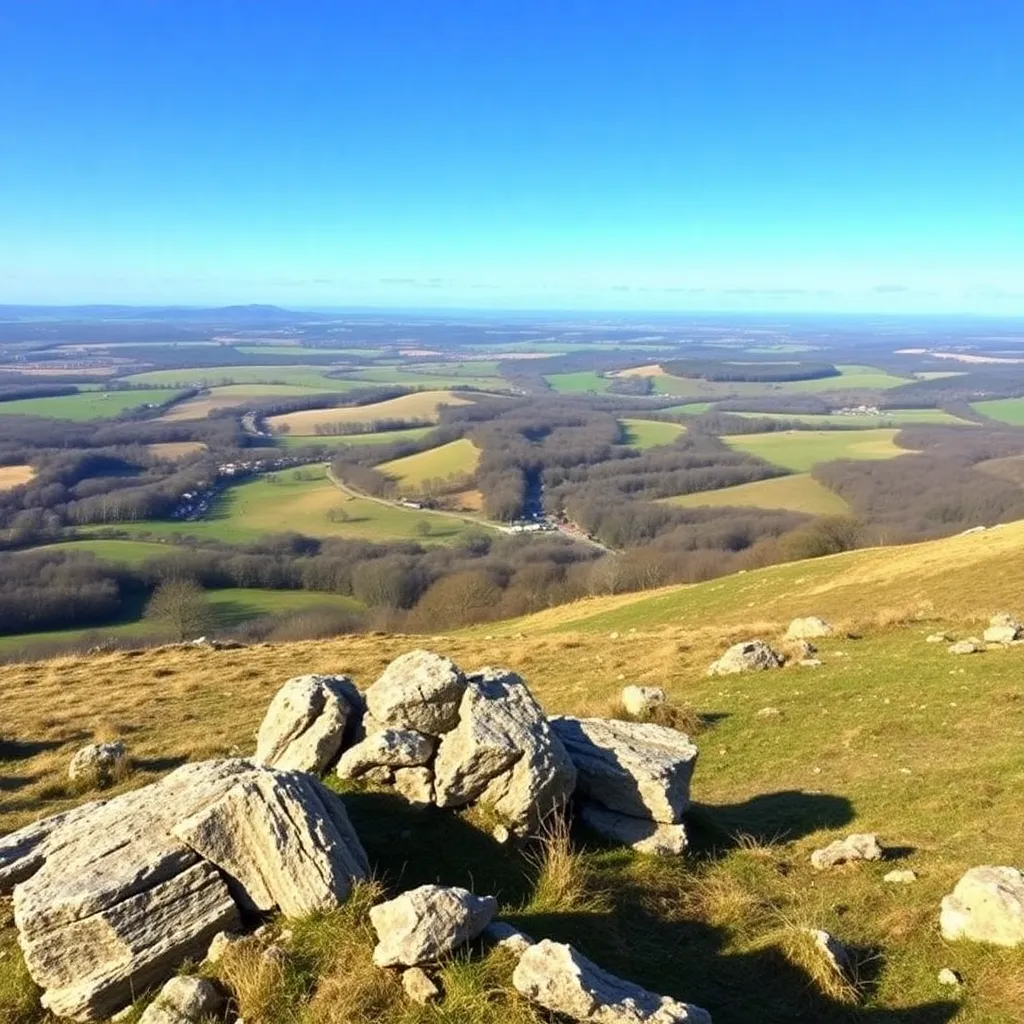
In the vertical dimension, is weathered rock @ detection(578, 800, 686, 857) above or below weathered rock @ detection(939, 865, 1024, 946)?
below

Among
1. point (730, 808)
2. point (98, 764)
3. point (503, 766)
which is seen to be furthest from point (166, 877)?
point (98, 764)

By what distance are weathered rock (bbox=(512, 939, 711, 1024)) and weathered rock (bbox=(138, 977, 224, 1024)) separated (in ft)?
10.2

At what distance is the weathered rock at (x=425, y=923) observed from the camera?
8297mm

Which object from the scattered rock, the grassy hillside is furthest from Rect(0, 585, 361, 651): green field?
the scattered rock

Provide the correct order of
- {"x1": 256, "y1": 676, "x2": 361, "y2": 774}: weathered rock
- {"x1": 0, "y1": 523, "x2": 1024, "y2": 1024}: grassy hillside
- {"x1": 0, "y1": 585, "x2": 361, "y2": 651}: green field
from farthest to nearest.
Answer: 1. {"x1": 0, "y1": 585, "x2": 361, "y2": 651}: green field
2. {"x1": 256, "y1": 676, "x2": 361, "y2": 774}: weathered rock
3. {"x1": 0, "y1": 523, "x2": 1024, "y2": 1024}: grassy hillside

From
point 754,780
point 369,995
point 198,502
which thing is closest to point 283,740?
point 369,995

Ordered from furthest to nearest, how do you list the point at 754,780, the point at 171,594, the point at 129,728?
the point at 171,594 → the point at 129,728 → the point at 754,780

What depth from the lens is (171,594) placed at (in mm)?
74500

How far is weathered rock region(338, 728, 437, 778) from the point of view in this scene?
12.2 meters

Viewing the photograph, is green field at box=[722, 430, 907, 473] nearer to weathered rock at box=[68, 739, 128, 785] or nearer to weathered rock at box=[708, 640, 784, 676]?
weathered rock at box=[708, 640, 784, 676]

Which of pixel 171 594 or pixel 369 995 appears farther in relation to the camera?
pixel 171 594

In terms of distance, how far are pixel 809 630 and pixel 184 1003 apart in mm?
24312

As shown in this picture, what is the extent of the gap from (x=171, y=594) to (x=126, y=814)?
227 feet

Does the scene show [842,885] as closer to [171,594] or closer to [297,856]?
[297,856]
